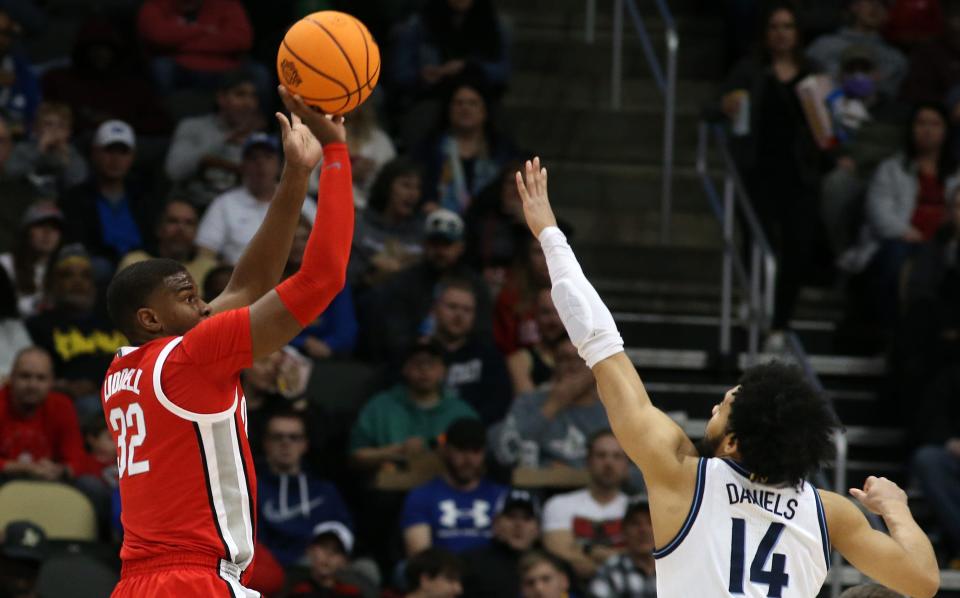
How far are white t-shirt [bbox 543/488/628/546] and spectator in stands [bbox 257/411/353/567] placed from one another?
1.25 metres

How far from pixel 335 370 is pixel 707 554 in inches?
245

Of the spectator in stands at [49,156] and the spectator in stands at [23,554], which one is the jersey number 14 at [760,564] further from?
the spectator in stands at [49,156]

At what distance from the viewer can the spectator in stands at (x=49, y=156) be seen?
11773 millimetres

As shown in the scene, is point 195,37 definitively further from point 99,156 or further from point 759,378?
point 759,378

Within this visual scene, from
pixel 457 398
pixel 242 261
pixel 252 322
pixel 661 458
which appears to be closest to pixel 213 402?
pixel 252 322

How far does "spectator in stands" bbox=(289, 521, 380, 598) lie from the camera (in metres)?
9.37

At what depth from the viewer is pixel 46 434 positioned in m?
9.90

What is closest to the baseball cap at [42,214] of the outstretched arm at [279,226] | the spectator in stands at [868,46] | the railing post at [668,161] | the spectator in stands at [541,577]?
the spectator in stands at [541,577]

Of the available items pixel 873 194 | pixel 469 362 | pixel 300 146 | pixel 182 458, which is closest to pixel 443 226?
pixel 469 362

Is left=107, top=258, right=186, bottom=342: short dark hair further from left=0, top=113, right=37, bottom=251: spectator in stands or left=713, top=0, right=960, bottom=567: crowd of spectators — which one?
left=713, top=0, right=960, bottom=567: crowd of spectators

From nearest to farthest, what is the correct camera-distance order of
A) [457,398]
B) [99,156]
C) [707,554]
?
[707,554] < [457,398] < [99,156]

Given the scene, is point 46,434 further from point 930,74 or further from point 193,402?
point 930,74

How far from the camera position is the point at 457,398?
10.8 m

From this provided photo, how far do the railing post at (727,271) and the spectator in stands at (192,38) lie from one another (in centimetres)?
389
